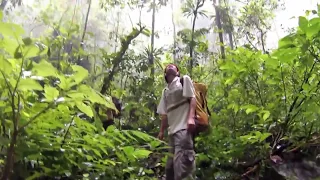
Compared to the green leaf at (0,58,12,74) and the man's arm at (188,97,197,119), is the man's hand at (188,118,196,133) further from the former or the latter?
the green leaf at (0,58,12,74)

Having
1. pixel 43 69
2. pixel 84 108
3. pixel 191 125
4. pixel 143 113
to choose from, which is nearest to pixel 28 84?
pixel 43 69

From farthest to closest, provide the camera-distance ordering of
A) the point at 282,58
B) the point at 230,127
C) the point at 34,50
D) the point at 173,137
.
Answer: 1. the point at 230,127
2. the point at 173,137
3. the point at 282,58
4. the point at 34,50

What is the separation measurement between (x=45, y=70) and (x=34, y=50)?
0.06m

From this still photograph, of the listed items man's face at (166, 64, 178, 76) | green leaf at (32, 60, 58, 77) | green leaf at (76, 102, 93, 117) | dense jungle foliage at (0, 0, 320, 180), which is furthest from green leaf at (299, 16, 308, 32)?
man's face at (166, 64, 178, 76)

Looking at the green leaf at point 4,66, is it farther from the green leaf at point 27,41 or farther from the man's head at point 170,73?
the man's head at point 170,73

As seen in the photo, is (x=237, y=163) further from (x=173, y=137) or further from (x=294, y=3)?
(x=294, y=3)

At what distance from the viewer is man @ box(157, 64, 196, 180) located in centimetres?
276

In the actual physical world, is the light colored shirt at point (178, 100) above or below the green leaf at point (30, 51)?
below

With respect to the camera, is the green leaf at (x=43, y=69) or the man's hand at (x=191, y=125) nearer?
the green leaf at (x=43, y=69)

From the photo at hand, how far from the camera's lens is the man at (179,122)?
2760mm

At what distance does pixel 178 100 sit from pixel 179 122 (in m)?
0.19

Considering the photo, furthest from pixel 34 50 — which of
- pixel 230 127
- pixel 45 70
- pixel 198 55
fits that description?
pixel 198 55

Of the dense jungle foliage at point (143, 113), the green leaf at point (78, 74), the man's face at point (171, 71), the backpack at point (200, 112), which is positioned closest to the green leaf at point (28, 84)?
the dense jungle foliage at point (143, 113)

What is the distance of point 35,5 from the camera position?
12.1 metres
